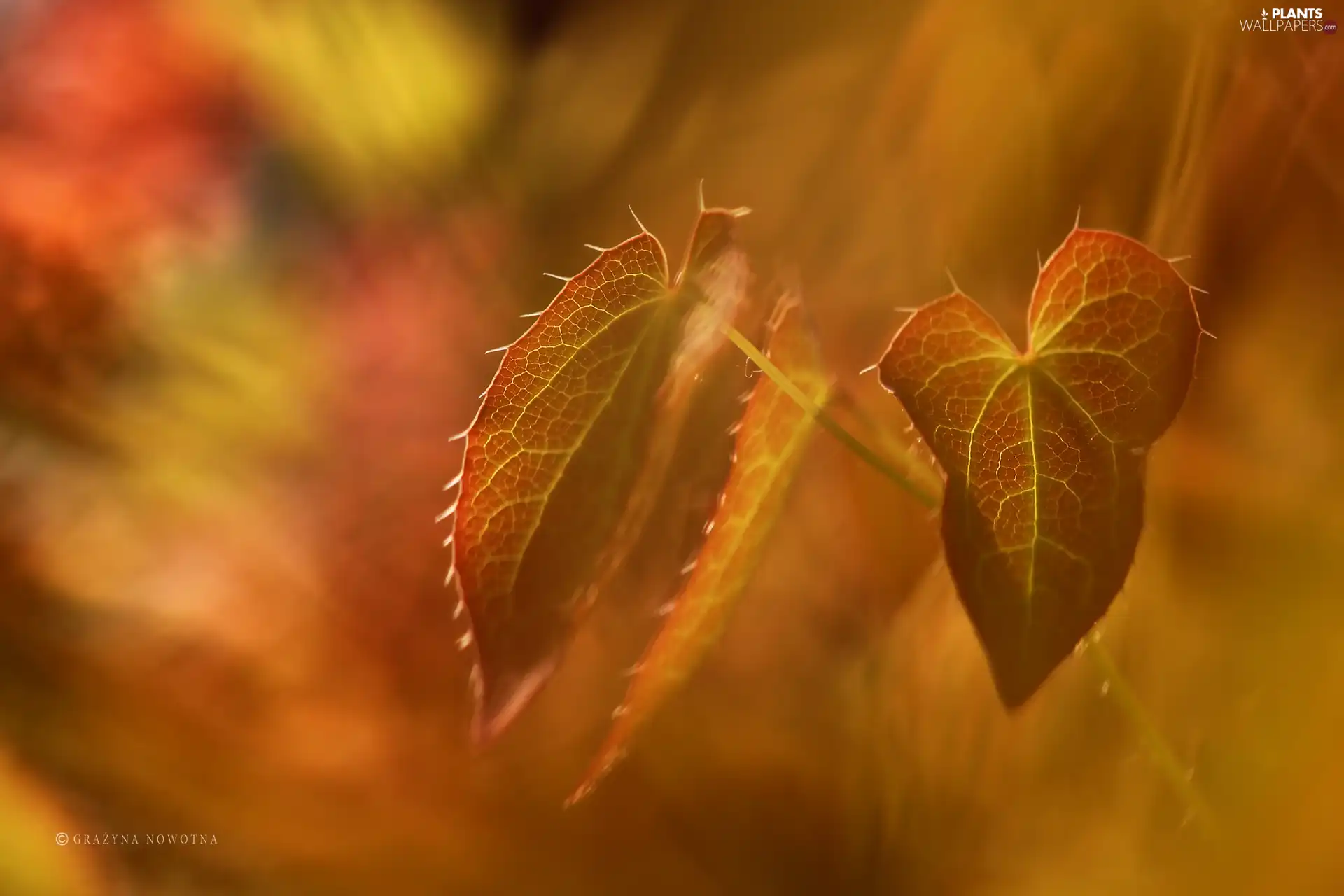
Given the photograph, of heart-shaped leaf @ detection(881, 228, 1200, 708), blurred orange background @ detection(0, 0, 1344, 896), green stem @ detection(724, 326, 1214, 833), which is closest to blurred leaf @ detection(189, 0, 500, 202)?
blurred orange background @ detection(0, 0, 1344, 896)

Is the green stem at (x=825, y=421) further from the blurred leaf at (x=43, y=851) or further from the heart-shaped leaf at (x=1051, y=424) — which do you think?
the blurred leaf at (x=43, y=851)

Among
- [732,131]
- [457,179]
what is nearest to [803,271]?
[732,131]

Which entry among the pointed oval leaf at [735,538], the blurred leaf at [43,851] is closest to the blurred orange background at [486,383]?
the blurred leaf at [43,851]

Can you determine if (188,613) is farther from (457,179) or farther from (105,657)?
(457,179)

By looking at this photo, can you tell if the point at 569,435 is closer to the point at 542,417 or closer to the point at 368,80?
the point at 542,417

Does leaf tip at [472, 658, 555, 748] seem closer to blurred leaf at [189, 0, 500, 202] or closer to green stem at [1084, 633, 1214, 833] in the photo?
green stem at [1084, 633, 1214, 833]

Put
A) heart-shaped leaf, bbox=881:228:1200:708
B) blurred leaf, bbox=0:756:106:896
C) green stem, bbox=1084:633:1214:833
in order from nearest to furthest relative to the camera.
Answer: heart-shaped leaf, bbox=881:228:1200:708
green stem, bbox=1084:633:1214:833
blurred leaf, bbox=0:756:106:896
